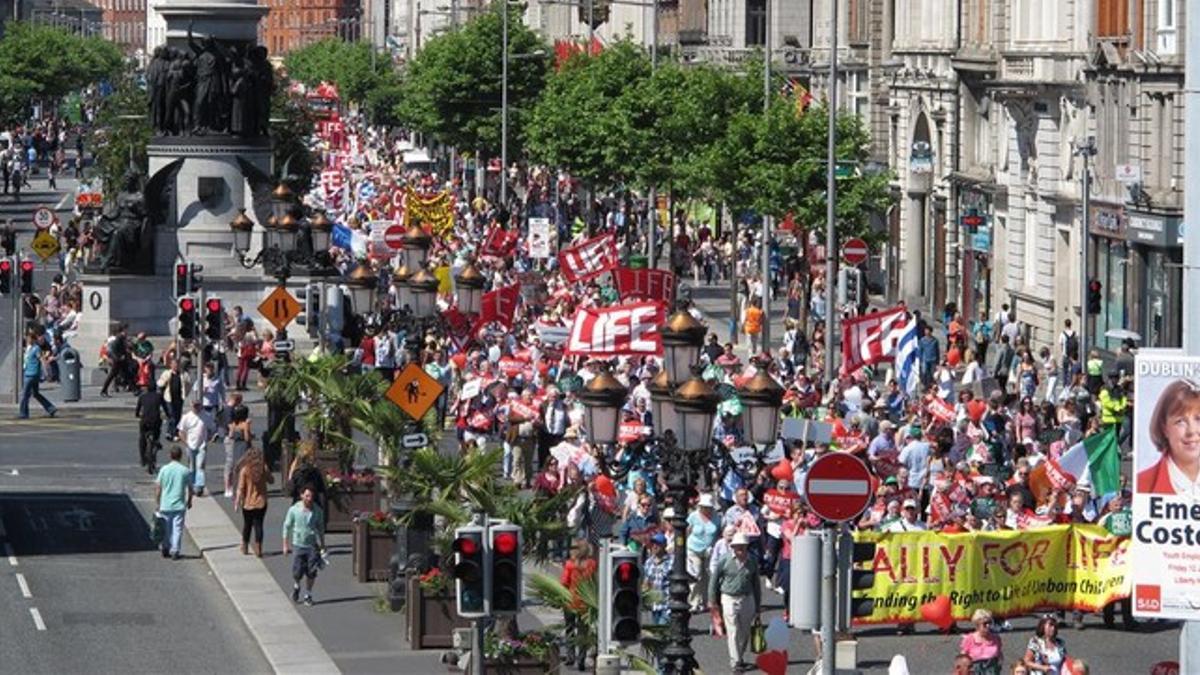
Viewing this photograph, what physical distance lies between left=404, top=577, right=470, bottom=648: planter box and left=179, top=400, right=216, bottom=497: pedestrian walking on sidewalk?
1175 centimetres

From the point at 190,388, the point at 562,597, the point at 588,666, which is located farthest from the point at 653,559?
the point at 190,388

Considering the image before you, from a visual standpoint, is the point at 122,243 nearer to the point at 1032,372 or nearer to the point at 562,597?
the point at 1032,372

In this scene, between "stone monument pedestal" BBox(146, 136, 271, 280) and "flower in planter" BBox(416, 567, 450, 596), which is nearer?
"flower in planter" BBox(416, 567, 450, 596)

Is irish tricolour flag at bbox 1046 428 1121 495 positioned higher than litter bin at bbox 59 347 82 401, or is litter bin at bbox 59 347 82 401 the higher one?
irish tricolour flag at bbox 1046 428 1121 495

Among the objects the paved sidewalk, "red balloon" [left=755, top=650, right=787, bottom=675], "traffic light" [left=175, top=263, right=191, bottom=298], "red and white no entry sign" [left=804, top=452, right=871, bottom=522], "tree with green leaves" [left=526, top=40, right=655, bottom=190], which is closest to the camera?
"red and white no entry sign" [left=804, top=452, right=871, bottom=522]

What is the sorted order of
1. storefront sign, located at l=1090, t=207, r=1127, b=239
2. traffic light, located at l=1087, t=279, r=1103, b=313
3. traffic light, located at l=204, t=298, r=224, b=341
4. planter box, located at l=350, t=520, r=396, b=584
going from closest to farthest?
planter box, located at l=350, t=520, r=396, b=584, traffic light, located at l=204, t=298, r=224, b=341, traffic light, located at l=1087, t=279, r=1103, b=313, storefront sign, located at l=1090, t=207, r=1127, b=239

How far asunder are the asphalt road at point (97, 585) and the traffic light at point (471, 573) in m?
7.18

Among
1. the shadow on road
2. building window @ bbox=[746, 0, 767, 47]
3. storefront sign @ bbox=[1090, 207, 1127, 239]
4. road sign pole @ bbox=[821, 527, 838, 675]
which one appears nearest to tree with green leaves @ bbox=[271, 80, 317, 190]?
building window @ bbox=[746, 0, 767, 47]

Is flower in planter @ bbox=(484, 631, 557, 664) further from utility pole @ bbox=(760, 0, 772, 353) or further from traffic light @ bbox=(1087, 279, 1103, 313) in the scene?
traffic light @ bbox=(1087, 279, 1103, 313)

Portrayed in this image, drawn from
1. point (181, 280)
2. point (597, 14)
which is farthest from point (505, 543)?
point (597, 14)

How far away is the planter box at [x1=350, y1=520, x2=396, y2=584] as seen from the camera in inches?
1471

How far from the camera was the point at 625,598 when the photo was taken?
984 inches

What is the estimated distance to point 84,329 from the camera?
224 feet

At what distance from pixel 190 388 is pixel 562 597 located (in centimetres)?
3097
